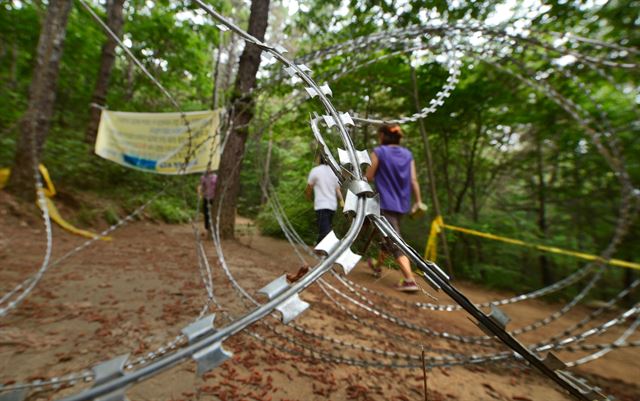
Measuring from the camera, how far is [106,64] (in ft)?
27.5

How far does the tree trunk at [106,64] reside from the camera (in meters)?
8.13

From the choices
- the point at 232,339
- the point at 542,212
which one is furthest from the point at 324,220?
the point at 542,212

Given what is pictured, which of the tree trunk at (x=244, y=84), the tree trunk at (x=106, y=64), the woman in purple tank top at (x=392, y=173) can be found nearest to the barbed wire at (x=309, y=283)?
the woman in purple tank top at (x=392, y=173)

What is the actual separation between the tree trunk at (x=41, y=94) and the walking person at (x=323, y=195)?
5.95 m

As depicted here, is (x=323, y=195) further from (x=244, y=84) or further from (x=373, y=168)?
(x=244, y=84)

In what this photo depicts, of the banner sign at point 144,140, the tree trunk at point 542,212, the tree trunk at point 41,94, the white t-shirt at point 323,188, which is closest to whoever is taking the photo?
the white t-shirt at point 323,188

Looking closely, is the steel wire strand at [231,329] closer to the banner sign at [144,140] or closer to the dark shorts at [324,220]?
the dark shorts at [324,220]

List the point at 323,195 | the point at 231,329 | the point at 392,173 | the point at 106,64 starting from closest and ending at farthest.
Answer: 1. the point at 231,329
2. the point at 323,195
3. the point at 392,173
4. the point at 106,64

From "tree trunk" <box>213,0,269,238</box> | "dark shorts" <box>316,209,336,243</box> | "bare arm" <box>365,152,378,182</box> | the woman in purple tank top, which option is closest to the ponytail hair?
the woman in purple tank top

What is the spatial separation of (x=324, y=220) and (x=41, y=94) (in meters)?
6.75

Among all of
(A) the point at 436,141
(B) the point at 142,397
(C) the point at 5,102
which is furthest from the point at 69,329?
(C) the point at 5,102

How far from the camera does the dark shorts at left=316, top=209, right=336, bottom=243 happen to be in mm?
1498

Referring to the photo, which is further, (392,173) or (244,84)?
(244,84)

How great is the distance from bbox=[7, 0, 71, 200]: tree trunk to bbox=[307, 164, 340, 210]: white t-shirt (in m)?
5.94
